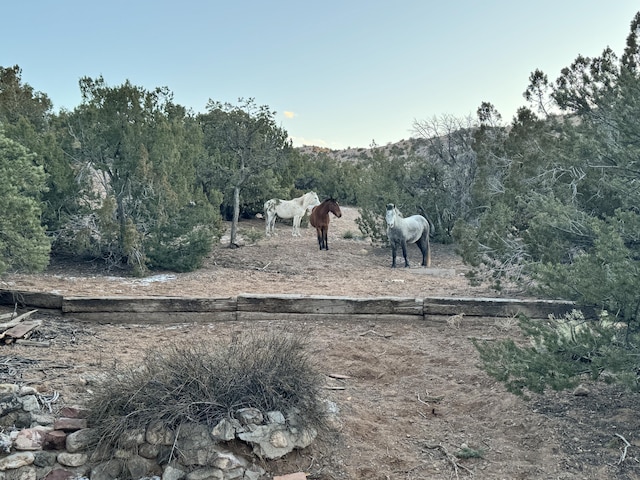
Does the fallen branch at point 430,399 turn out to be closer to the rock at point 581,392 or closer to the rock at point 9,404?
the rock at point 581,392

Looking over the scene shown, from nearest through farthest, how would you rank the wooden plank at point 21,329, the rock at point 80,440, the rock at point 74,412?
the rock at point 80,440 < the rock at point 74,412 < the wooden plank at point 21,329

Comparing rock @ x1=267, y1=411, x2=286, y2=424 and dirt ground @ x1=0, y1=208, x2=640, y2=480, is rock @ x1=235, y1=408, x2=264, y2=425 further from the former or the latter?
dirt ground @ x1=0, y1=208, x2=640, y2=480

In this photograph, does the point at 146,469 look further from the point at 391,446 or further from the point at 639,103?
the point at 639,103

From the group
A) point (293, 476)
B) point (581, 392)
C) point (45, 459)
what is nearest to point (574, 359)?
point (581, 392)

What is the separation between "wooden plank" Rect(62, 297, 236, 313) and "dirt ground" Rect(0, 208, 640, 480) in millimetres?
229

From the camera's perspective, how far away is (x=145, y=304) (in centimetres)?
699

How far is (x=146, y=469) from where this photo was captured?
11.2 feet

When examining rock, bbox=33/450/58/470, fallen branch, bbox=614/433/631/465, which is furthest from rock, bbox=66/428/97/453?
fallen branch, bbox=614/433/631/465

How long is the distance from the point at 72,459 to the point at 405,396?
8.57 ft

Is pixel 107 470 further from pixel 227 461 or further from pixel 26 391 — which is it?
pixel 26 391

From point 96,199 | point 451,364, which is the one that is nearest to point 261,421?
point 451,364

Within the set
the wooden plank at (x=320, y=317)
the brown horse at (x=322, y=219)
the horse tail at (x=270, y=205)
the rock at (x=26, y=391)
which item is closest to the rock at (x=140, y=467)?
the rock at (x=26, y=391)

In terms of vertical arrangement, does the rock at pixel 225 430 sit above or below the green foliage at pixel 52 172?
below

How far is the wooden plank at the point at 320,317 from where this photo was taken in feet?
22.6
